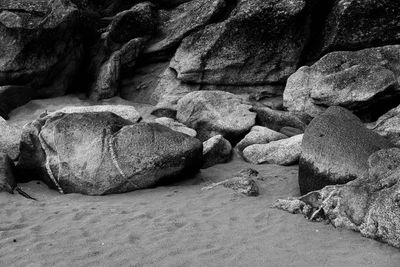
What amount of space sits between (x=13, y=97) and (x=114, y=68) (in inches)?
158

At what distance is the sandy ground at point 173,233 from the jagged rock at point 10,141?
3.17 m

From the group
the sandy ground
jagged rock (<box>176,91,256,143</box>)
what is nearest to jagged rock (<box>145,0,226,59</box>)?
jagged rock (<box>176,91,256,143</box>)

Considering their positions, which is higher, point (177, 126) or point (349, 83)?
point (349, 83)

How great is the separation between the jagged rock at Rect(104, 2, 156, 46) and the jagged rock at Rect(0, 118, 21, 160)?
305 inches

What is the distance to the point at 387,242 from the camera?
6.36 m

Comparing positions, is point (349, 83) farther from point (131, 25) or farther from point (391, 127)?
point (131, 25)

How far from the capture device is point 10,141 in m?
12.2

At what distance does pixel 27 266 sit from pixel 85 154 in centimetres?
427

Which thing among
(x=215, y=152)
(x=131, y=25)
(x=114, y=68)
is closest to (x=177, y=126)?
(x=215, y=152)

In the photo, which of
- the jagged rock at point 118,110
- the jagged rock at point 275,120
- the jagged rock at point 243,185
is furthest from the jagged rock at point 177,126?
the jagged rock at point 243,185

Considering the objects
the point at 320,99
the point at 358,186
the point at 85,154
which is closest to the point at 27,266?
the point at 85,154

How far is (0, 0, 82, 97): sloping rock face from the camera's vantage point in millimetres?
17469

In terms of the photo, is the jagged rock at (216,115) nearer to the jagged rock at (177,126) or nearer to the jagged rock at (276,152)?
the jagged rock at (177,126)

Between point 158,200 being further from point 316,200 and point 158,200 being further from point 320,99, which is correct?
point 320,99
